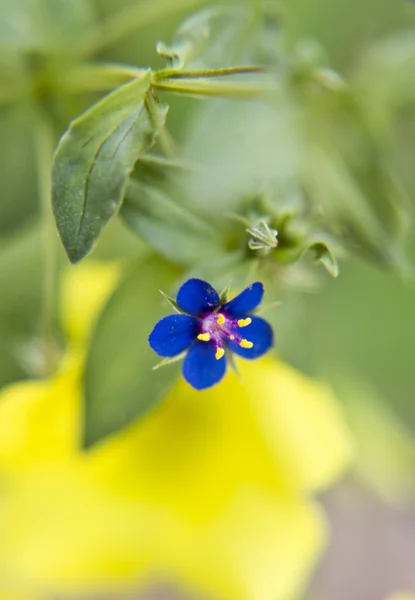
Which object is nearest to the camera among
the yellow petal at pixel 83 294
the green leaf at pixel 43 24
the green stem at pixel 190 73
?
the green stem at pixel 190 73

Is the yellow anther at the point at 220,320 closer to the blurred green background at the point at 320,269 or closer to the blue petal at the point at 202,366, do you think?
the blue petal at the point at 202,366

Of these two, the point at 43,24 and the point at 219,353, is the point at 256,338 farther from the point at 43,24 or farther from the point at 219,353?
the point at 43,24

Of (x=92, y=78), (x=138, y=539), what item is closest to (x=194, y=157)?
(x=92, y=78)

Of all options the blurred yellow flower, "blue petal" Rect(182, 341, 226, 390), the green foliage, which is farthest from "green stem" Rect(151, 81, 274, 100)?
the blurred yellow flower

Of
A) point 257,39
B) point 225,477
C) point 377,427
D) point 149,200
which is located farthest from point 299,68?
point 377,427

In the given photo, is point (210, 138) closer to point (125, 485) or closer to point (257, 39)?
point (257, 39)

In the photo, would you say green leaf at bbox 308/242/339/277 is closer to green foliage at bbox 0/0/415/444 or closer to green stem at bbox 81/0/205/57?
green foliage at bbox 0/0/415/444

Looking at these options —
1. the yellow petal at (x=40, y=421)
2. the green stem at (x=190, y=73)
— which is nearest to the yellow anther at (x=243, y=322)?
the green stem at (x=190, y=73)
